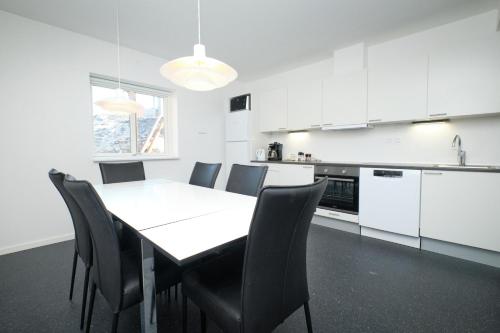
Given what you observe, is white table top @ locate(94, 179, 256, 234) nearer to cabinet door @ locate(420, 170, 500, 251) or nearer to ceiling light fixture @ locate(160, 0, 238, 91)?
ceiling light fixture @ locate(160, 0, 238, 91)

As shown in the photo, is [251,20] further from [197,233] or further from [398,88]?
[197,233]

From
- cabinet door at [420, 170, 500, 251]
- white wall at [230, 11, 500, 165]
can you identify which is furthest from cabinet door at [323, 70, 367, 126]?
cabinet door at [420, 170, 500, 251]

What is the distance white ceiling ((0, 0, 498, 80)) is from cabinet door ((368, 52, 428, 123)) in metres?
0.43

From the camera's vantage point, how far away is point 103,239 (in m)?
0.98

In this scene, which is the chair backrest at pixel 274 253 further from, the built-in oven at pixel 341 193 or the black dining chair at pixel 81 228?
the built-in oven at pixel 341 193

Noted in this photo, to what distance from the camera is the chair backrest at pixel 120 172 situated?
8.09ft

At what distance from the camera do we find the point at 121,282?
3.12 ft

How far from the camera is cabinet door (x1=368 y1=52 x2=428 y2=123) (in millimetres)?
2551

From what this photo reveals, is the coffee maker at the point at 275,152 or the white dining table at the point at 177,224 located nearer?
the white dining table at the point at 177,224

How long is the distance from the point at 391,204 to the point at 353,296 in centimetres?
137

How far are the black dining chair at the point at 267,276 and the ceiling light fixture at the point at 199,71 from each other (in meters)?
0.95

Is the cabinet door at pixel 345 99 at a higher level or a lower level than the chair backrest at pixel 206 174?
higher

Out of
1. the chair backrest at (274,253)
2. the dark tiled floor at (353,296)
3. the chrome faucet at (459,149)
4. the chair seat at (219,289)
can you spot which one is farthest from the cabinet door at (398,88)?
the chair seat at (219,289)

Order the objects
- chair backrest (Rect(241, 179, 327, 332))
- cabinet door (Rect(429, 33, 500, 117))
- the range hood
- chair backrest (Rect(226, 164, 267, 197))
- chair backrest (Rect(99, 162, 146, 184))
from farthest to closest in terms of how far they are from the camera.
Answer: the range hood < chair backrest (Rect(99, 162, 146, 184)) < cabinet door (Rect(429, 33, 500, 117)) < chair backrest (Rect(226, 164, 267, 197)) < chair backrest (Rect(241, 179, 327, 332))
